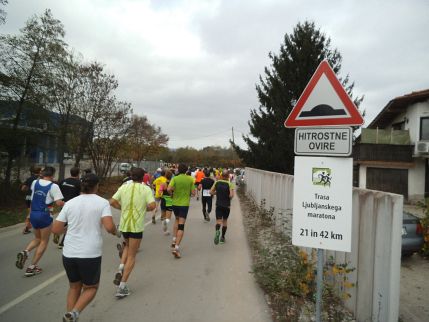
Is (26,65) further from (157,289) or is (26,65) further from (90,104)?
(157,289)

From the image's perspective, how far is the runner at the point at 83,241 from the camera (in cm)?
364

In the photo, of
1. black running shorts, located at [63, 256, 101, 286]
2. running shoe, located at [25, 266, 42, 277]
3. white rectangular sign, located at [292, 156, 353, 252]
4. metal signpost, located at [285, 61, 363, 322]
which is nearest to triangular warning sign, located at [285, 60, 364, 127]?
metal signpost, located at [285, 61, 363, 322]

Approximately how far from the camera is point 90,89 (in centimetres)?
2072

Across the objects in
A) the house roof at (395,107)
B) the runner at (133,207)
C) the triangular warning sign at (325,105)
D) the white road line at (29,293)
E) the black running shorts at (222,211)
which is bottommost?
the white road line at (29,293)

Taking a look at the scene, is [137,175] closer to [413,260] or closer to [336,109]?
[336,109]

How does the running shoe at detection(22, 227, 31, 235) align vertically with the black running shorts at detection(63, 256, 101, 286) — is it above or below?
below

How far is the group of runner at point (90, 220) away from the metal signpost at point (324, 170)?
7.09 feet

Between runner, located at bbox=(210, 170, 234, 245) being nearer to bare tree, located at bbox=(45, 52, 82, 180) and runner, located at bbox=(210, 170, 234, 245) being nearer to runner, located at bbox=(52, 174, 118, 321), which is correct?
runner, located at bbox=(52, 174, 118, 321)

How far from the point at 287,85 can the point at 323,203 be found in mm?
17346

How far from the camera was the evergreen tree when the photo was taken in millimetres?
19266

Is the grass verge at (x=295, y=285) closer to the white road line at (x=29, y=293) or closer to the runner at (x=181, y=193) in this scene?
the runner at (x=181, y=193)

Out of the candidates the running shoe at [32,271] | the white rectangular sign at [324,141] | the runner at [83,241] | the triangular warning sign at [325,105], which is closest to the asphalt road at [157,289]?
the running shoe at [32,271]

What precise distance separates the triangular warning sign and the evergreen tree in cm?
1542

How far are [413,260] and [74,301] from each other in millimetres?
8005
